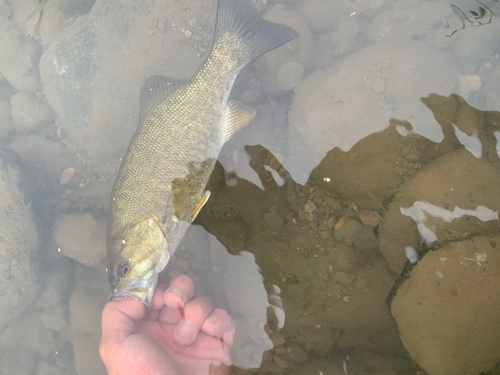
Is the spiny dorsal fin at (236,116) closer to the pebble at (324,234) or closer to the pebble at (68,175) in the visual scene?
the pebble at (324,234)

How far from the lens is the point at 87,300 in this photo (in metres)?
3.00

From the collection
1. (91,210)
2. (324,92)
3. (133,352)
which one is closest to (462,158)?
(324,92)

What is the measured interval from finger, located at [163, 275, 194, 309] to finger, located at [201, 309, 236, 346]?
0.91 feet

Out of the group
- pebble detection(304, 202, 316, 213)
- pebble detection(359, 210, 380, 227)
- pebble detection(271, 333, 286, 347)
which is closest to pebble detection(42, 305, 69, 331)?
pebble detection(271, 333, 286, 347)

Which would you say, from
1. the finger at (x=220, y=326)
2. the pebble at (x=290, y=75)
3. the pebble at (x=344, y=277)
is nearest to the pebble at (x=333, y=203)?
the pebble at (x=344, y=277)

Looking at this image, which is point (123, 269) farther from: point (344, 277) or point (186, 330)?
point (344, 277)

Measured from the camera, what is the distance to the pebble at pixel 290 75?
2.85 meters

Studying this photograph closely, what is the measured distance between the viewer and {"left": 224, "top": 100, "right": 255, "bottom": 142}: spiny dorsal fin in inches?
103

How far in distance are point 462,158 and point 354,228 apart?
3.43ft

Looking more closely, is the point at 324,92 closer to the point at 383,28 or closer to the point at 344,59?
the point at 344,59

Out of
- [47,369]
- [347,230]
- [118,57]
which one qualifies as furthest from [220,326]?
[118,57]

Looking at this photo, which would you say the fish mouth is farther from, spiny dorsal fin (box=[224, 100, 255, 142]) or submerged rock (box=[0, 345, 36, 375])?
submerged rock (box=[0, 345, 36, 375])

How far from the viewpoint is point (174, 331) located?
8.43 ft

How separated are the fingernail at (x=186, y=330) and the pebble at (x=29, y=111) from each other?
2.82 m
